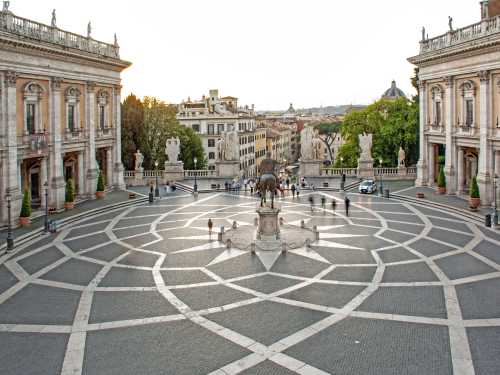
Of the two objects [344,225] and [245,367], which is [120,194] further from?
[245,367]

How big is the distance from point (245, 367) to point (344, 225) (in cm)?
2090

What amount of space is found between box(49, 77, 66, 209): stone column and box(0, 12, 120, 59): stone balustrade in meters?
3.44

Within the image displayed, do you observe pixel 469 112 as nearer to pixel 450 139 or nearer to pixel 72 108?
pixel 450 139

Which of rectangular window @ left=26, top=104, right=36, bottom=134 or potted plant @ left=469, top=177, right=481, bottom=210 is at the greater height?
rectangular window @ left=26, top=104, right=36, bottom=134

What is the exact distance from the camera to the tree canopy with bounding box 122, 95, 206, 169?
6481 cm

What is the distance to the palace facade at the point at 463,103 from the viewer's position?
39.6 metres

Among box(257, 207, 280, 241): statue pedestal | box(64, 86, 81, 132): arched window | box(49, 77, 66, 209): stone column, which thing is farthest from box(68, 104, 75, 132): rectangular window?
box(257, 207, 280, 241): statue pedestal

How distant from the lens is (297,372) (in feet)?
47.2

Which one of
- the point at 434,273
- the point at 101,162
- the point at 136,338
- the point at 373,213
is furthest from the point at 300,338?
the point at 101,162

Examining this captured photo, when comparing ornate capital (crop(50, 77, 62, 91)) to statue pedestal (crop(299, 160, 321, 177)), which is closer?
ornate capital (crop(50, 77, 62, 91))

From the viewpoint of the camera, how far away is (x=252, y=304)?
19.8 m

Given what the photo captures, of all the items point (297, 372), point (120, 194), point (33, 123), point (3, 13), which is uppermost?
point (3, 13)

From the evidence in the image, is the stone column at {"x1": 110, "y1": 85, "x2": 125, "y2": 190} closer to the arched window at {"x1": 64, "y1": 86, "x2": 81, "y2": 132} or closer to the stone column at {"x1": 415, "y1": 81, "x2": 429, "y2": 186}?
the arched window at {"x1": 64, "y1": 86, "x2": 81, "y2": 132}

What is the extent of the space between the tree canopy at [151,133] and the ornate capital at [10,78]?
28.5 metres
